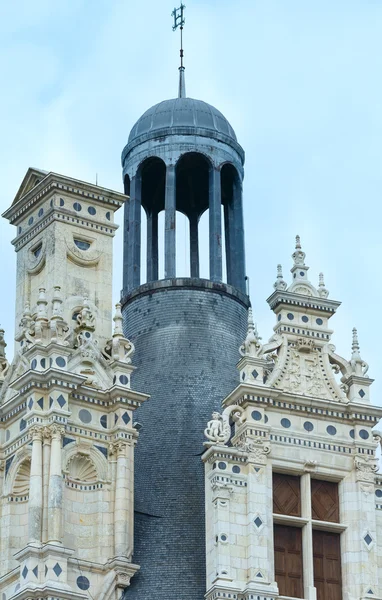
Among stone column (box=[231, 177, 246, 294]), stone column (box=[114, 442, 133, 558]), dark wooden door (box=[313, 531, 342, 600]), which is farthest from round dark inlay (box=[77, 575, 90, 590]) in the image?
stone column (box=[231, 177, 246, 294])

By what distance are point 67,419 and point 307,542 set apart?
4422 mm

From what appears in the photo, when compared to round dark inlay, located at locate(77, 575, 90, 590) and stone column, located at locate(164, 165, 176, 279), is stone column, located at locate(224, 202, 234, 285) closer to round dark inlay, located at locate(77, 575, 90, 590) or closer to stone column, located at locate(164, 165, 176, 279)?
stone column, located at locate(164, 165, 176, 279)

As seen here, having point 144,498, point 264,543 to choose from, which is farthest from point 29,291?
point 264,543

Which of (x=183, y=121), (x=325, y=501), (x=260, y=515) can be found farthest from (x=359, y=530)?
(x=183, y=121)

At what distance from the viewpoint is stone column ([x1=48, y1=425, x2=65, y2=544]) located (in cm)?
3275

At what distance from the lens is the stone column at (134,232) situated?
39344 millimetres

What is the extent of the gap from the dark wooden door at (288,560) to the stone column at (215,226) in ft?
20.3

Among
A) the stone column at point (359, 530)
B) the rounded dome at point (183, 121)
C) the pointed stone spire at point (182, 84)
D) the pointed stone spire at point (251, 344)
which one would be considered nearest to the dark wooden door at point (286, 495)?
the stone column at point (359, 530)

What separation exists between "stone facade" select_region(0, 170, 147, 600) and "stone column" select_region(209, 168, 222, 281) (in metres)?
2.53

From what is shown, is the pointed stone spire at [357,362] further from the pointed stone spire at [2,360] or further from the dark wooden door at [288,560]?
the pointed stone spire at [2,360]

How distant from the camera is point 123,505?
33969mm

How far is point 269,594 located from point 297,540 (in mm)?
1649

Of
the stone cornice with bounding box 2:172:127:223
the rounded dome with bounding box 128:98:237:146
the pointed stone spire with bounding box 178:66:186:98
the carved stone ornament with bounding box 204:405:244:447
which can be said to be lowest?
the carved stone ornament with bounding box 204:405:244:447

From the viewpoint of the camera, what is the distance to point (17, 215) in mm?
37969
